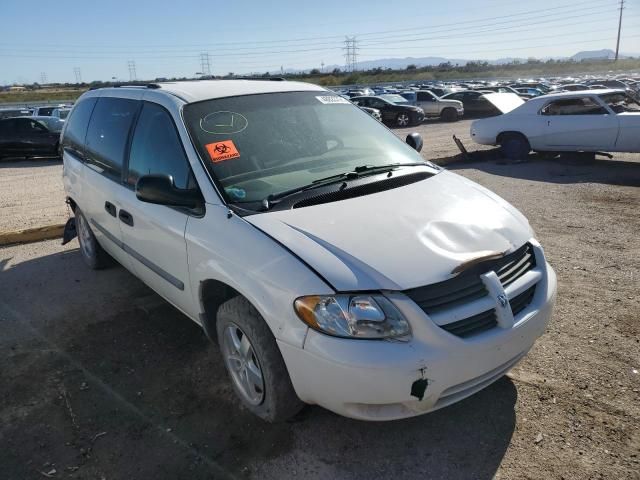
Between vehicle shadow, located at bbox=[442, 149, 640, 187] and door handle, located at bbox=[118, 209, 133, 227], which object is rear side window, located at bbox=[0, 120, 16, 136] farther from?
door handle, located at bbox=[118, 209, 133, 227]

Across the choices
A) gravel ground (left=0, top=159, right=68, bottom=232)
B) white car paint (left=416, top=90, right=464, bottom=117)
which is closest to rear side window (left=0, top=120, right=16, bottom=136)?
gravel ground (left=0, top=159, right=68, bottom=232)

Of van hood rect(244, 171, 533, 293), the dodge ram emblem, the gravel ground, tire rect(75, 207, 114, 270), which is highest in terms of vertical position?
van hood rect(244, 171, 533, 293)

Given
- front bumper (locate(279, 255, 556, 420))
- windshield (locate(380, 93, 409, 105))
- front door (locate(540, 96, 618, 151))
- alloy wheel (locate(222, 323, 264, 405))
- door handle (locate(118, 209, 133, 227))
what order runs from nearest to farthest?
front bumper (locate(279, 255, 556, 420)) → alloy wheel (locate(222, 323, 264, 405)) → door handle (locate(118, 209, 133, 227)) → front door (locate(540, 96, 618, 151)) → windshield (locate(380, 93, 409, 105))

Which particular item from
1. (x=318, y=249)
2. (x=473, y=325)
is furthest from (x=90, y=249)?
(x=473, y=325)

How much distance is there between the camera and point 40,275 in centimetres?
520

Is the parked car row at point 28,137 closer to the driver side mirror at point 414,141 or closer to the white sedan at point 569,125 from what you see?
the white sedan at point 569,125

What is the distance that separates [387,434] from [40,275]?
422 cm

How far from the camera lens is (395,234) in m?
2.51

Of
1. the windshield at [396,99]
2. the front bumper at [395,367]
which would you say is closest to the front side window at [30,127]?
the windshield at [396,99]

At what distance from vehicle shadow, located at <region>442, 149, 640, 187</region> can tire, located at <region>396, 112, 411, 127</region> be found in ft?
35.6

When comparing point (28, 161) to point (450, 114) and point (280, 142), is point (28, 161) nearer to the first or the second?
point (280, 142)

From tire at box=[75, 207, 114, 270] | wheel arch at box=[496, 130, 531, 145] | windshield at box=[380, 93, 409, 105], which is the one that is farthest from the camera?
windshield at box=[380, 93, 409, 105]

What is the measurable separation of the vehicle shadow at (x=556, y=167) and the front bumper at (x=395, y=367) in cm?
788

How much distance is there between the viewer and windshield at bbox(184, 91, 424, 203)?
2.99 metres
